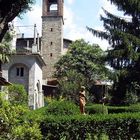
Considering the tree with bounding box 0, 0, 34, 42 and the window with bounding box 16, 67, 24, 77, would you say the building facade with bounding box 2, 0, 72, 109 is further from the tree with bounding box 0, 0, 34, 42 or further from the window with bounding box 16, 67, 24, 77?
the tree with bounding box 0, 0, 34, 42

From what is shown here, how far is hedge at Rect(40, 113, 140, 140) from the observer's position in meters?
17.3

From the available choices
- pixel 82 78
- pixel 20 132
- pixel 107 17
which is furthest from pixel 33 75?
pixel 20 132

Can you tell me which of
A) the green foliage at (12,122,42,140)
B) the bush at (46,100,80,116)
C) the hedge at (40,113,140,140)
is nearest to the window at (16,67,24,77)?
the bush at (46,100,80,116)

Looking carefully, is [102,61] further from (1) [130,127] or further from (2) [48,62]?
(2) [48,62]

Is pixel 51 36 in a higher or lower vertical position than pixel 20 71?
higher

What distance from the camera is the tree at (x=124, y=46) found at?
42.2m

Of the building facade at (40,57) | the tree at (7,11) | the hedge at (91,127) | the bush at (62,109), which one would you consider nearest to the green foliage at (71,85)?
the building facade at (40,57)

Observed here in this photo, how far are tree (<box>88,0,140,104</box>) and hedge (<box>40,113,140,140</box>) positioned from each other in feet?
80.0

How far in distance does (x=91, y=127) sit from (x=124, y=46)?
1009 inches

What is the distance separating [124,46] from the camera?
139 feet

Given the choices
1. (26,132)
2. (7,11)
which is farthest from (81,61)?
(26,132)

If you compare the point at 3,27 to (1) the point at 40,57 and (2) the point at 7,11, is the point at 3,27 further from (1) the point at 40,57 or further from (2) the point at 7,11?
(1) the point at 40,57

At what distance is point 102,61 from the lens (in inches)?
1704

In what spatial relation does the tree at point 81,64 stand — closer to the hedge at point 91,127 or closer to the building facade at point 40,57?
the building facade at point 40,57
